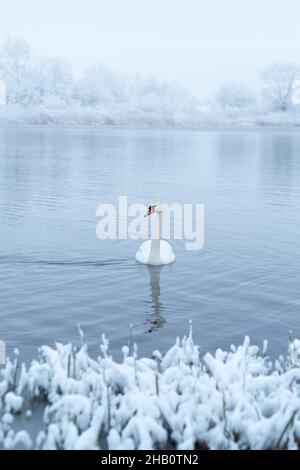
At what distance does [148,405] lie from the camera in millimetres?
9289

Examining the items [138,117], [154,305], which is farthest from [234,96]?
[154,305]

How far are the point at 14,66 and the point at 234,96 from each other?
135 ft

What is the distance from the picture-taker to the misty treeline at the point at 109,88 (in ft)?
400

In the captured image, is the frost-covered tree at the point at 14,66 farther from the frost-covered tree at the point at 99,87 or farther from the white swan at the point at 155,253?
the white swan at the point at 155,253

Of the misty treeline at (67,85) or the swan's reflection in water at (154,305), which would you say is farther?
the misty treeline at (67,85)

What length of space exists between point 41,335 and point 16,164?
3210 centimetres

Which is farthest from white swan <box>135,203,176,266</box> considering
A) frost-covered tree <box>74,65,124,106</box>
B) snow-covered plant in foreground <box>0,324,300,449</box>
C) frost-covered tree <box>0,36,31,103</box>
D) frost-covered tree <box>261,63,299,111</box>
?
frost-covered tree <box>74,65,124,106</box>

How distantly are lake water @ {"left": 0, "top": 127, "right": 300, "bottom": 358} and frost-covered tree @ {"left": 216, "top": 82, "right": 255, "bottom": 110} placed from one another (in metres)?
95.8

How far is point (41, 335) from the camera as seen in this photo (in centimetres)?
1325

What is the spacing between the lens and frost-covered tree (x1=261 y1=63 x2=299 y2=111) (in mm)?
120000

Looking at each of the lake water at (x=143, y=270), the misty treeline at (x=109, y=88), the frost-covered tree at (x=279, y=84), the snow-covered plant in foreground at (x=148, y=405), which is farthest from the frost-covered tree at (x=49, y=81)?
the snow-covered plant in foreground at (x=148, y=405)

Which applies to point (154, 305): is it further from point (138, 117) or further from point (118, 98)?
point (118, 98)

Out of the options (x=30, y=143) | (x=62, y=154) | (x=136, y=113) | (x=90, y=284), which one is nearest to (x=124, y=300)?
(x=90, y=284)

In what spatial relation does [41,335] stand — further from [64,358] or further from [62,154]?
[62,154]
